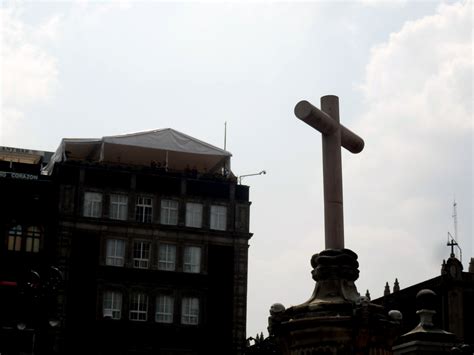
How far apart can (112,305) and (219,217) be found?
33.3ft

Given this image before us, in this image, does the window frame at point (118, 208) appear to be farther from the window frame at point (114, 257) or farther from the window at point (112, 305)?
the window at point (112, 305)

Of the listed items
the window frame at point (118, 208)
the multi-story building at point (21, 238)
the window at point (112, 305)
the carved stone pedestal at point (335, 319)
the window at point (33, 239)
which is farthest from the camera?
the window frame at point (118, 208)

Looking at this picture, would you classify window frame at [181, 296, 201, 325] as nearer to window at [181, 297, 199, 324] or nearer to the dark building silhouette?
window at [181, 297, 199, 324]

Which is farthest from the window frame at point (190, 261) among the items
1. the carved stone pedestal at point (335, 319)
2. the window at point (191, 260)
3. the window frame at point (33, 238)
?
the carved stone pedestal at point (335, 319)

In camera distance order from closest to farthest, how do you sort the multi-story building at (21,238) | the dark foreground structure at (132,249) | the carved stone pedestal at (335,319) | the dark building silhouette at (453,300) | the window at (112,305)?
the carved stone pedestal at (335,319) → the dark building silhouette at (453,300) → the multi-story building at (21,238) → the dark foreground structure at (132,249) → the window at (112,305)

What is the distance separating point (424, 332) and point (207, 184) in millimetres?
46836

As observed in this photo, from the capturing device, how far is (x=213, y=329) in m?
67.2

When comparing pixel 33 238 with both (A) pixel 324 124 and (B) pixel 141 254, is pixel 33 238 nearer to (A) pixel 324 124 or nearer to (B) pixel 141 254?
(B) pixel 141 254

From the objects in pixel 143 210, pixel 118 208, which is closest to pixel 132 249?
pixel 143 210

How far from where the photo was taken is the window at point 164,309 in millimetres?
66375

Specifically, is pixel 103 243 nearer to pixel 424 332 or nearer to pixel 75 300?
pixel 75 300

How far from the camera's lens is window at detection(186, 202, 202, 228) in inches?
2709

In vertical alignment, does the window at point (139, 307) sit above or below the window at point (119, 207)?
below

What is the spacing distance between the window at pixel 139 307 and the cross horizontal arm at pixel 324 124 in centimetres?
4543
